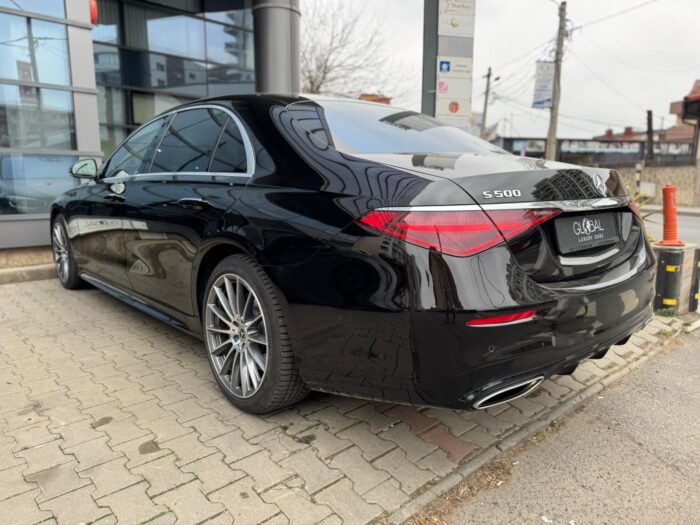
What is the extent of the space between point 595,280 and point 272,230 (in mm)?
1376

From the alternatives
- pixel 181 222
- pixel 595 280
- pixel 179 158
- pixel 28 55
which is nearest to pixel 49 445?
pixel 181 222

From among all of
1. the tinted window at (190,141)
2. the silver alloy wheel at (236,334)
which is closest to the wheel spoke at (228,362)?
the silver alloy wheel at (236,334)

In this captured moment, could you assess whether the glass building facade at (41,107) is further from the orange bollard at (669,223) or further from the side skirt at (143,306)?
the orange bollard at (669,223)

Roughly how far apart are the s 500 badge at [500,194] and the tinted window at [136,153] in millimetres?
2470

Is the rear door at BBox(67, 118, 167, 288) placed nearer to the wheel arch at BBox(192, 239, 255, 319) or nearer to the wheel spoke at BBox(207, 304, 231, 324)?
the wheel arch at BBox(192, 239, 255, 319)

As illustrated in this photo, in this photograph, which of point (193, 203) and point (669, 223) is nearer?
point (193, 203)

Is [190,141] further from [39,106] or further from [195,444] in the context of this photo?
[39,106]

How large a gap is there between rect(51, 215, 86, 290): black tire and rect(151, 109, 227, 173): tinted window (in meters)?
1.96

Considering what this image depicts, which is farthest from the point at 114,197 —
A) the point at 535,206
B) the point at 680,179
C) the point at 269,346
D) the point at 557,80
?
the point at 680,179

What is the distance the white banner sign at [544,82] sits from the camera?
22.3 metres

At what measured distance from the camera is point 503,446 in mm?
2354

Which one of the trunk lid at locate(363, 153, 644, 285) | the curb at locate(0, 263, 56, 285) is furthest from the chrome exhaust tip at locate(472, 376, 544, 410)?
the curb at locate(0, 263, 56, 285)

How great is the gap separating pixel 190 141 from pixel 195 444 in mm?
1759

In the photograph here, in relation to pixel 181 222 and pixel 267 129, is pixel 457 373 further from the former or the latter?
pixel 181 222
